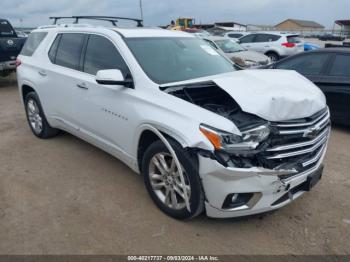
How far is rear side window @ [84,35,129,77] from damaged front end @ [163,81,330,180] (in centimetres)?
79

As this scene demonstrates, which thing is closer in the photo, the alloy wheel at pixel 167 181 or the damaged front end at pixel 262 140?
the damaged front end at pixel 262 140

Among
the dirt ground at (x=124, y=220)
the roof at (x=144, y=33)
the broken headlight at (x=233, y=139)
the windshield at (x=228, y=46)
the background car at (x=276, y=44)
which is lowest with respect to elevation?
the dirt ground at (x=124, y=220)

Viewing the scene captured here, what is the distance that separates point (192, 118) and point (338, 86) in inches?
160

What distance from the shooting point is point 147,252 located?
9.43 feet

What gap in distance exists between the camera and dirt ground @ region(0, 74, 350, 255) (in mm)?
2936

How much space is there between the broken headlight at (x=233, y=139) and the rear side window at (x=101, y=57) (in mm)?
1359

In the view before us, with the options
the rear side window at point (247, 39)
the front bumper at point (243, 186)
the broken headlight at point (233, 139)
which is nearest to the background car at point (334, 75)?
the front bumper at point (243, 186)

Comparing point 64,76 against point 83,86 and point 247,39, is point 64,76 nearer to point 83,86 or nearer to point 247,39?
point 83,86

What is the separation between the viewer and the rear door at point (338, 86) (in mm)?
5781

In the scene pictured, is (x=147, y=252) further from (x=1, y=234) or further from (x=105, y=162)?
(x=105, y=162)

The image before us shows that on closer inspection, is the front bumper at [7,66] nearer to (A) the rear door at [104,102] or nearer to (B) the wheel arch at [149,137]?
(A) the rear door at [104,102]

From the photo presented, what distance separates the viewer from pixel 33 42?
5.45 m

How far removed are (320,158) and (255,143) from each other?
3.16 ft

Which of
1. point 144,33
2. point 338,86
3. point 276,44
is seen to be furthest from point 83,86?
point 276,44
